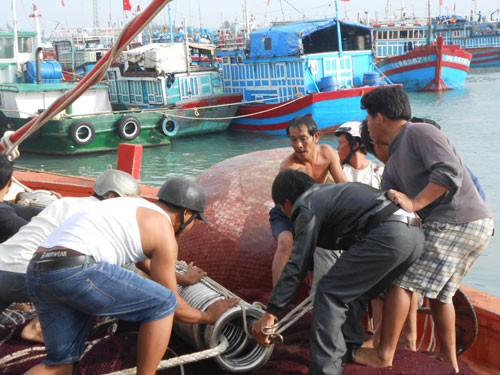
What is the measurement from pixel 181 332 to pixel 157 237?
1206 mm

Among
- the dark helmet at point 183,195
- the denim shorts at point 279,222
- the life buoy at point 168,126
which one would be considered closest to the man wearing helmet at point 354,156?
the denim shorts at point 279,222

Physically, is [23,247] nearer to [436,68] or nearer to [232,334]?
[232,334]

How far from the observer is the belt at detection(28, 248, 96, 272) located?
2.89 metres

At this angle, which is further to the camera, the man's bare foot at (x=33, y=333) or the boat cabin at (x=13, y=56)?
the boat cabin at (x=13, y=56)

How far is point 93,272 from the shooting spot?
2.91 metres

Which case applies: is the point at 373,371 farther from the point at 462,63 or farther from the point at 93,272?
the point at 462,63

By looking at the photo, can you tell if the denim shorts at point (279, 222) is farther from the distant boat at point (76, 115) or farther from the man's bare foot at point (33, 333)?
the distant boat at point (76, 115)

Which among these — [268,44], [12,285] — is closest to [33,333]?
[12,285]

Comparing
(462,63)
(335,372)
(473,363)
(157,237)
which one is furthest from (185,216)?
(462,63)

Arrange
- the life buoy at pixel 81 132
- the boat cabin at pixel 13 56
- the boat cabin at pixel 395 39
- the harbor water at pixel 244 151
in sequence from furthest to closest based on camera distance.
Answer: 1. the boat cabin at pixel 395 39
2. the boat cabin at pixel 13 56
3. the life buoy at pixel 81 132
4. the harbor water at pixel 244 151

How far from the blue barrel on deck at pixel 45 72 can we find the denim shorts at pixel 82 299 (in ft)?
66.1

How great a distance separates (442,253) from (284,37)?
21.0m

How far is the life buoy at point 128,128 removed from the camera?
20453 millimetres

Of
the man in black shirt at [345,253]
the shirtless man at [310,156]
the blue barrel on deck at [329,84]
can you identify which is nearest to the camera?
the man in black shirt at [345,253]
